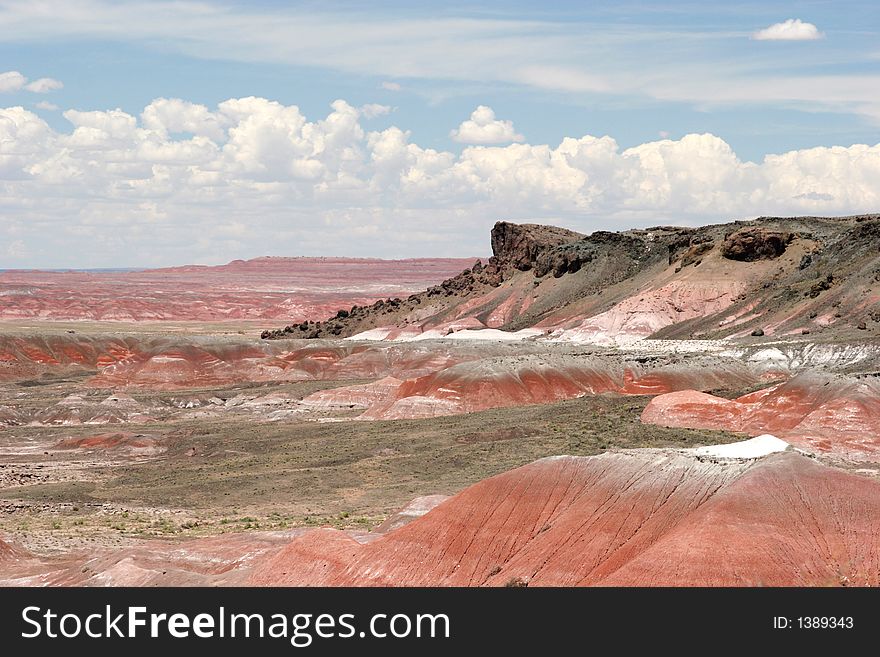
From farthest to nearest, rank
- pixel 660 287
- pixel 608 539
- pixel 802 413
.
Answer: pixel 660 287, pixel 802 413, pixel 608 539

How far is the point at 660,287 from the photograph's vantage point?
112750 millimetres

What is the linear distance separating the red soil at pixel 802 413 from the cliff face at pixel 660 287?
19748mm

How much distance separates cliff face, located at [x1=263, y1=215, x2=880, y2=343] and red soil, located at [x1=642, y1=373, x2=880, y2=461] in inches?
777

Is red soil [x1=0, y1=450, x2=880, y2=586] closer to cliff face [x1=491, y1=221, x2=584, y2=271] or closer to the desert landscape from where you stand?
the desert landscape

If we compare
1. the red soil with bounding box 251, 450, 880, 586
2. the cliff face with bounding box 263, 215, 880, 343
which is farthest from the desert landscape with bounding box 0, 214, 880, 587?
the cliff face with bounding box 263, 215, 880, 343

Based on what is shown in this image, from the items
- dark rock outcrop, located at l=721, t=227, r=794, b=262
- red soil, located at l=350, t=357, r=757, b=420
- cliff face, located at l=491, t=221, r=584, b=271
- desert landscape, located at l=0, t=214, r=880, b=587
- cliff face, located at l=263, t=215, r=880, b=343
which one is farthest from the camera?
cliff face, located at l=491, t=221, r=584, b=271

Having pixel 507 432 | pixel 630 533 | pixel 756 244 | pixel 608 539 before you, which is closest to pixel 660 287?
pixel 756 244

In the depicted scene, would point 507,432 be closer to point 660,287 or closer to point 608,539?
point 608,539

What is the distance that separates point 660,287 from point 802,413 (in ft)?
196

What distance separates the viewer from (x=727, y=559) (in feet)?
77.3

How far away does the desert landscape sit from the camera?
26.5 meters

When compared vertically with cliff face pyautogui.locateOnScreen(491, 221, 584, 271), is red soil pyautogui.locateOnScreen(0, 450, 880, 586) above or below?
below

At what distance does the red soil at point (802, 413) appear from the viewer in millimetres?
50062

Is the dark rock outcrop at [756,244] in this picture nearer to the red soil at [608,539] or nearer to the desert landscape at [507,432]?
the desert landscape at [507,432]
